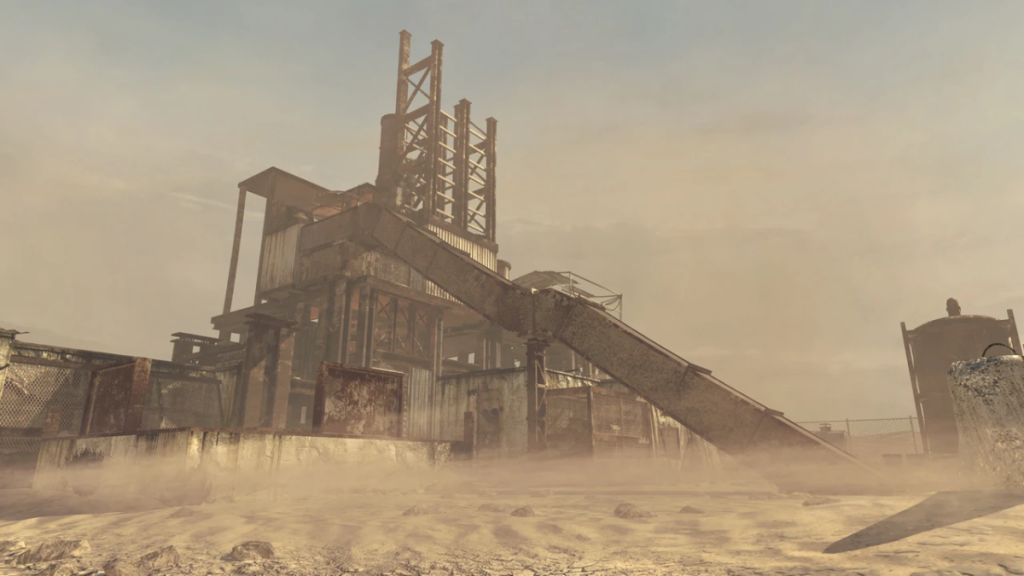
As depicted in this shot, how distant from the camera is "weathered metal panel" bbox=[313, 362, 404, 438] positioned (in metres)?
8.91

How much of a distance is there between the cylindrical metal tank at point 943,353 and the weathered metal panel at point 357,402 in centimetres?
1395

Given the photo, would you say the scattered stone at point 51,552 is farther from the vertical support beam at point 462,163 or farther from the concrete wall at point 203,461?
the vertical support beam at point 462,163

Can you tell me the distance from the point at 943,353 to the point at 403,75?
2324cm

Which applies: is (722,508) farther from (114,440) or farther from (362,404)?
(114,440)

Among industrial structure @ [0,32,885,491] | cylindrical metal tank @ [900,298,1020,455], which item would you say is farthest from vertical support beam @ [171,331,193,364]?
cylindrical metal tank @ [900,298,1020,455]

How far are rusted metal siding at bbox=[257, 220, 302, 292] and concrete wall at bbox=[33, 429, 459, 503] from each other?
1400 centimetres

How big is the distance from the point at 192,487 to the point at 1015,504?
774cm

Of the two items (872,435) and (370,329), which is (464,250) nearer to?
(370,329)

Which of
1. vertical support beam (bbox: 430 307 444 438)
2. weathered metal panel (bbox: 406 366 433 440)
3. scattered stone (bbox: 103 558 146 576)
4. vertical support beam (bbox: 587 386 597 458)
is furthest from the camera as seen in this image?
weathered metal panel (bbox: 406 366 433 440)

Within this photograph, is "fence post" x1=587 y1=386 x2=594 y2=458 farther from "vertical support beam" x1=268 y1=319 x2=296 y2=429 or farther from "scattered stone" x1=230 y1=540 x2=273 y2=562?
"scattered stone" x1=230 y1=540 x2=273 y2=562

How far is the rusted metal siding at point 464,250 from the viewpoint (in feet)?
76.3

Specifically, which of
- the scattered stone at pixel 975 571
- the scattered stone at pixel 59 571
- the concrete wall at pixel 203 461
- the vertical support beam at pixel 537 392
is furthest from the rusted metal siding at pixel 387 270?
the scattered stone at pixel 975 571

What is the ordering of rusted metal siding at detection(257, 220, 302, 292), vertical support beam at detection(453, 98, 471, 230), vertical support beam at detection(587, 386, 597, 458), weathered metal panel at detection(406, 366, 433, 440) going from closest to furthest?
vertical support beam at detection(587, 386, 597, 458) < weathered metal panel at detection(406, 366, 433, 440) < rusted metal siding at detection(257, 220, 302, 292) < vertical support beam at detection(453, 98, 471, 230)

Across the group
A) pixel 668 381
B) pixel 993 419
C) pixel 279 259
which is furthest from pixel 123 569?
pixel 279 259
